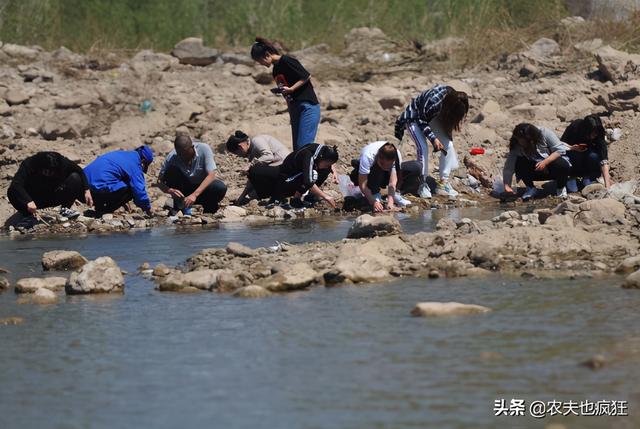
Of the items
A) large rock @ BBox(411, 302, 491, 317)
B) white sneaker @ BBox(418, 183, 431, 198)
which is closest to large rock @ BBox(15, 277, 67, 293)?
large rock @ BBox(411, 302, 491, 317)

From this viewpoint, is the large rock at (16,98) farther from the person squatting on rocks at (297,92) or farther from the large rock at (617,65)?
the large rock at (617,65)

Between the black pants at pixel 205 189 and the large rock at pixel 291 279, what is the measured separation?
4752mm

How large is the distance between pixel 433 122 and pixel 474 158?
143 cm

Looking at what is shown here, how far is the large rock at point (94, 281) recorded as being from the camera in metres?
8.77

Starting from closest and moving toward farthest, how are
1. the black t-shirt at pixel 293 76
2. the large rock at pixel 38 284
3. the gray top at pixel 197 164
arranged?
the large rock at pixel 38 284
the gray top at pixel 197 164
the black t-shirt at pixel 293 76

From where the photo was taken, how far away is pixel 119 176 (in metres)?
13.1

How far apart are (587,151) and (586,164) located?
0.50 ft

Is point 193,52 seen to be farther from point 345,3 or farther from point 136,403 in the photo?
point 136,403

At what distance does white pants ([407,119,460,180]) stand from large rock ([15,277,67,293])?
17.9 ft

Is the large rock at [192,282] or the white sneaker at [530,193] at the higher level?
the large rock at [192,282]

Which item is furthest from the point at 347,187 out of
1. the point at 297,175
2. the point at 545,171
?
the point at 545,171

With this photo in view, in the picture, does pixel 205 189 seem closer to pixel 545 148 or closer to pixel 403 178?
pixel 403 178

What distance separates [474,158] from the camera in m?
15.0

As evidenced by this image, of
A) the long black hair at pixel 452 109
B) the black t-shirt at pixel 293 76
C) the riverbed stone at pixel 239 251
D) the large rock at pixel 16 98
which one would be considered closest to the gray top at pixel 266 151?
the black t-shirt at pixel 293 76
